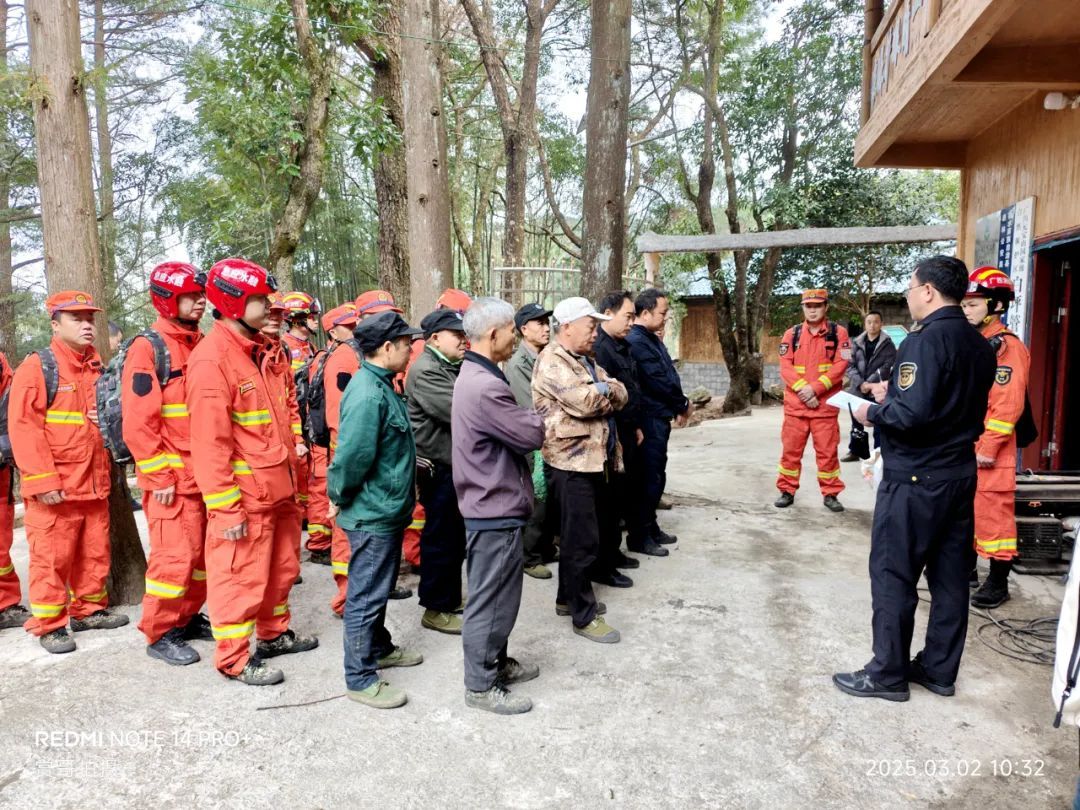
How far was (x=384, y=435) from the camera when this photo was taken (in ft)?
10.1

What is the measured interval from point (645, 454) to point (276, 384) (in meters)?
2.71

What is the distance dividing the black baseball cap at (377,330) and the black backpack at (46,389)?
6.29 feet

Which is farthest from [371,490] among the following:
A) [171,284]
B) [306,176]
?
[306,176]

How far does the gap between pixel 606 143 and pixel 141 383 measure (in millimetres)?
4705

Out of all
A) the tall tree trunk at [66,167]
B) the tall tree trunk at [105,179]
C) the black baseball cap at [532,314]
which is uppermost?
the tall tree trunk at [105,179]

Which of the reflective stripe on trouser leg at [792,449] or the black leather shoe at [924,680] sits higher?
the reflective stripe on trouser leg at [792,449]

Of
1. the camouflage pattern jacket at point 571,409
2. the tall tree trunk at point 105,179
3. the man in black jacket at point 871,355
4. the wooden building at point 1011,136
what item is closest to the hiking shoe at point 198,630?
the camouflage pattern jacket at point 571,409

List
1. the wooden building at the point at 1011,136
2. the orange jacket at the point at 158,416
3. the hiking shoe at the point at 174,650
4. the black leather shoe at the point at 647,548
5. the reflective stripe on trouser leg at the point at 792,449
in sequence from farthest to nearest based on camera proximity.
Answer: the reflective stripe on trouser leg at the point at 792,449
the black leather shoe at the point at 647,548
the wooden building at the point at 1011,136
the hiking shoe at the point at 174,650
the orange jacket at the point at 158,416

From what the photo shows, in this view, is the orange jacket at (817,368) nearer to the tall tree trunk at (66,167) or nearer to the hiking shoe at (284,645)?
the hiking shoe at (284,645)

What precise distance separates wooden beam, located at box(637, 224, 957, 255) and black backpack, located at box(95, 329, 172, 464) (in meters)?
8.37

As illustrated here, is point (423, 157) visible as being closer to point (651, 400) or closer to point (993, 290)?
point (651, 400)

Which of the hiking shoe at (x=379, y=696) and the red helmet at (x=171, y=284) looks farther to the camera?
the red helmet at (x=171, y=284)

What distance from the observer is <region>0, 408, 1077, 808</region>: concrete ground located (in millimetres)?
2461

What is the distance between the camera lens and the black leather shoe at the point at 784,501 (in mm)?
6367
